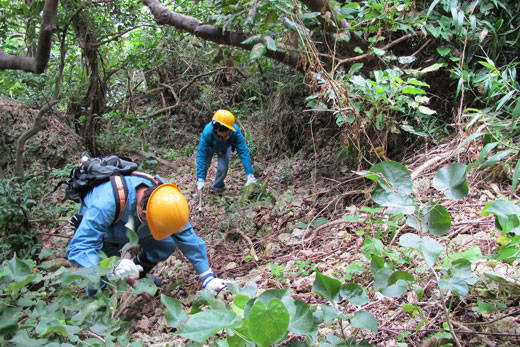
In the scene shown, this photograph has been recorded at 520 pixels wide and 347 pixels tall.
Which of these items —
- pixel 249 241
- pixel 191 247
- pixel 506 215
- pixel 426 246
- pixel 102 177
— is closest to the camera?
pixel 426 246

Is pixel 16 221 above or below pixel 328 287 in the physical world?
below

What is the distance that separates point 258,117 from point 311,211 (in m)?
4.83

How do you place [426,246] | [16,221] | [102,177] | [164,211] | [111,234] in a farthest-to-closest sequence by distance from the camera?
[16,221] < [111,234] < [102,177] < [164,211] < [426,246]

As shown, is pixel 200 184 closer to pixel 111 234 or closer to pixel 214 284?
pixel 111 234

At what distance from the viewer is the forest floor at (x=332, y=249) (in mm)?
1683

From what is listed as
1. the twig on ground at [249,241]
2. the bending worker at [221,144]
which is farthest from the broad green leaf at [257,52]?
the bending worker at [221,144]

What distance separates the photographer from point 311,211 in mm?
4055

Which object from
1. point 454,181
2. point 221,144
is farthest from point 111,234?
point 221,144

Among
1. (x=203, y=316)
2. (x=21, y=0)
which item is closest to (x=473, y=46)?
(x=203, y=316)

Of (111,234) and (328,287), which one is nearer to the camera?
(328,287)

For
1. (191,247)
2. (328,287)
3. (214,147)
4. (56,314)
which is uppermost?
(328,287)

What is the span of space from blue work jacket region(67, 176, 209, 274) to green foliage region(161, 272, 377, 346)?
1.56m

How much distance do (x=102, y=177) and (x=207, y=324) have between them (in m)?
2.13

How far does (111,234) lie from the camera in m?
3.04
